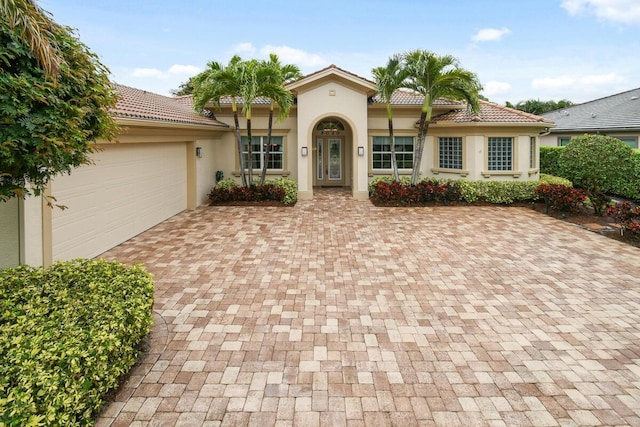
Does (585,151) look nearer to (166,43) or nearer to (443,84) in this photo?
(443,84)

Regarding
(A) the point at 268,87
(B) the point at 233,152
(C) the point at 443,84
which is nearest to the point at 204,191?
(B) the point at 233,152

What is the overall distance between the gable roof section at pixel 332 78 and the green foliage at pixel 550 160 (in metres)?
11.0

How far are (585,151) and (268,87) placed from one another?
11.2 m

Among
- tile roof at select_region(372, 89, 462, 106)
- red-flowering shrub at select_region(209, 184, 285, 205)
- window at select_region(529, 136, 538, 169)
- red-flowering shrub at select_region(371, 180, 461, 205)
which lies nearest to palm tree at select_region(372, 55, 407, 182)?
tile roof at select_region(372, 89, 462, 106)

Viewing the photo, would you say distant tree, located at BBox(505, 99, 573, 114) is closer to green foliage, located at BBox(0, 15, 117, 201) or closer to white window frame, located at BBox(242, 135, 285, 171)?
white window frame, located at BBox(242, 135, 285, 171)

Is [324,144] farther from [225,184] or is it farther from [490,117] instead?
[490,117]

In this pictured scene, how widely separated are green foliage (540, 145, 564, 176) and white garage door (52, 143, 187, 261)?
18.5 meters

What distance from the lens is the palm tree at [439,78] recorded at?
1562 centimetres

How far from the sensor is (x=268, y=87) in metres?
15.4

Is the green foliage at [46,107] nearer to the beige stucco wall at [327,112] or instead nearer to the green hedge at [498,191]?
the beige stucco wall at [327,112]

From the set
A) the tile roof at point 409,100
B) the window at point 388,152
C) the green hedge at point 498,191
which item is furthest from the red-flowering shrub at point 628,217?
the window at point 388,152

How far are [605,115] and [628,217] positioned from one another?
17.0 metres

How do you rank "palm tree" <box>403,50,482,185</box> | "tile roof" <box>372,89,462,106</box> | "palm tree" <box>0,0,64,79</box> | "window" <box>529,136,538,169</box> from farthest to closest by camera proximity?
"tile roof" <box>372,89,462,106</box>, "window" <box>529,136,538,169</box>, "palm tree" <box>403,50,482,185</box>, "palm tree" <box>0,0,64,79</box>

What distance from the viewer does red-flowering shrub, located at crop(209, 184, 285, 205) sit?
16844 mm
